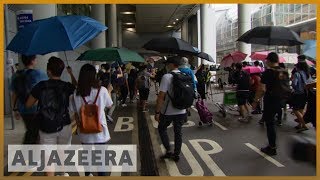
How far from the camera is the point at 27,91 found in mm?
5707

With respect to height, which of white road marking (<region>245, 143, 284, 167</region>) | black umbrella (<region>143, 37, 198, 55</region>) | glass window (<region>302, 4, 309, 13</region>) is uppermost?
glass window (<region>302, 4, 309, 13</region>)

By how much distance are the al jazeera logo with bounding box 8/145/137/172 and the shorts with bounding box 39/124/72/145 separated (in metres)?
0.07

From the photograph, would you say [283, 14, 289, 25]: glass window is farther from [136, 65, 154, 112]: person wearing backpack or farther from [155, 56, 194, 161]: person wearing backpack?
[155, 56, 194, 161]: person wearing backpack

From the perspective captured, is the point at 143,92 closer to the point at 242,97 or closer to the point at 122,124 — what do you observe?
the point at 122,124

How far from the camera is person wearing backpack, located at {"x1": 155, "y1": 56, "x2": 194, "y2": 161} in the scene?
6496 mm

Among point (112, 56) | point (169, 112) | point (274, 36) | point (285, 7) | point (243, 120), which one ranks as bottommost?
point (243, 120)

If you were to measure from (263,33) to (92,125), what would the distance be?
550 cm

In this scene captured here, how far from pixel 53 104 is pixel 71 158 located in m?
1.78

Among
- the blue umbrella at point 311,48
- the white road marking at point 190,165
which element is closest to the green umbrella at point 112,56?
the white road marking at point 190,165

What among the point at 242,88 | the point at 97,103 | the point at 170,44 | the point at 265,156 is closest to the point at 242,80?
the point at 242,88

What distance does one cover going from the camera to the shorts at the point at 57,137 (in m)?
4.93

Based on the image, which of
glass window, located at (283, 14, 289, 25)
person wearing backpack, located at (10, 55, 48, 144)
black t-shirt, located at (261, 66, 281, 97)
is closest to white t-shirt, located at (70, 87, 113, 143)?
person wearing backpack, located at (10, 55, 48, 144)

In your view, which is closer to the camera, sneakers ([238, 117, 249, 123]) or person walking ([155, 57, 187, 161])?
person walking ([155, 57, 187, 161])

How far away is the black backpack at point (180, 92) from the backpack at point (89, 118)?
193 cm
